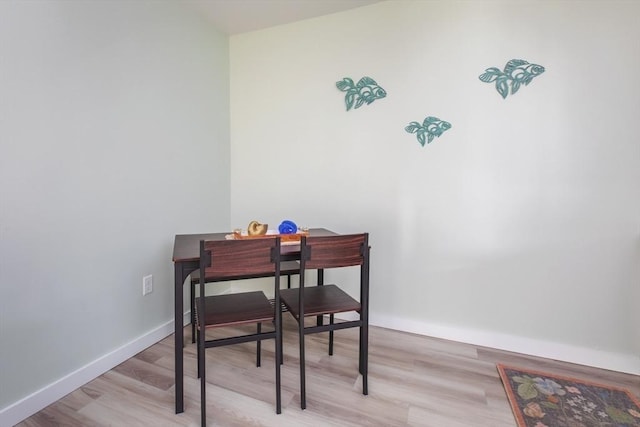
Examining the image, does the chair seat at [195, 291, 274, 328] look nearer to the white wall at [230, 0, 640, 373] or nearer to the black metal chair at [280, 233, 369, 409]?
the black metal chair at [280, 233, 369, 409]

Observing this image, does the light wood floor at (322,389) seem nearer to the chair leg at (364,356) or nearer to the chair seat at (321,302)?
the chair leg at (364,356)

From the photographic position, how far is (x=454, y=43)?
199 cm

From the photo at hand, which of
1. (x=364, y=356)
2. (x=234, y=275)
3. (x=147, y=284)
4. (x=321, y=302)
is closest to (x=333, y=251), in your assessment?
(x=321, y=302)

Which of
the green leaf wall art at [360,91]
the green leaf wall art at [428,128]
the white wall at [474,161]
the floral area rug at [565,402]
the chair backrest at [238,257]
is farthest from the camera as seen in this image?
the green leaf wall art at [360,91]

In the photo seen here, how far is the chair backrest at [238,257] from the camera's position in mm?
1268

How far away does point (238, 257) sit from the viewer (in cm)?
131

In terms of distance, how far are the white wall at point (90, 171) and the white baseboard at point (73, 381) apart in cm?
3

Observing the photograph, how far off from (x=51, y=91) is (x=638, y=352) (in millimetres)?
3344

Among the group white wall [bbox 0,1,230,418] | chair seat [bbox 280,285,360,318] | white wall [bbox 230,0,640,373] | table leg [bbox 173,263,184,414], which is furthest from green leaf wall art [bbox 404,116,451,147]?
table leg [bbox 173,263,184,414]

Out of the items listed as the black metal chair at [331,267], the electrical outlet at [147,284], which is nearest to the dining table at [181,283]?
the black metal chair at [331,267]

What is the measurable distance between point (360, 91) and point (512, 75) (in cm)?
96

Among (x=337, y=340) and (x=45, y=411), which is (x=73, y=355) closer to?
(x=45, y=411)

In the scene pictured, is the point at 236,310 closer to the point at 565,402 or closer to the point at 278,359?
the point at 278,359

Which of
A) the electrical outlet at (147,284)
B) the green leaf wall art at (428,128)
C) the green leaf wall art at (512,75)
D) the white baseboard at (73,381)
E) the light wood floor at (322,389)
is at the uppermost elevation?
the green leaf wall art at (512,75)
